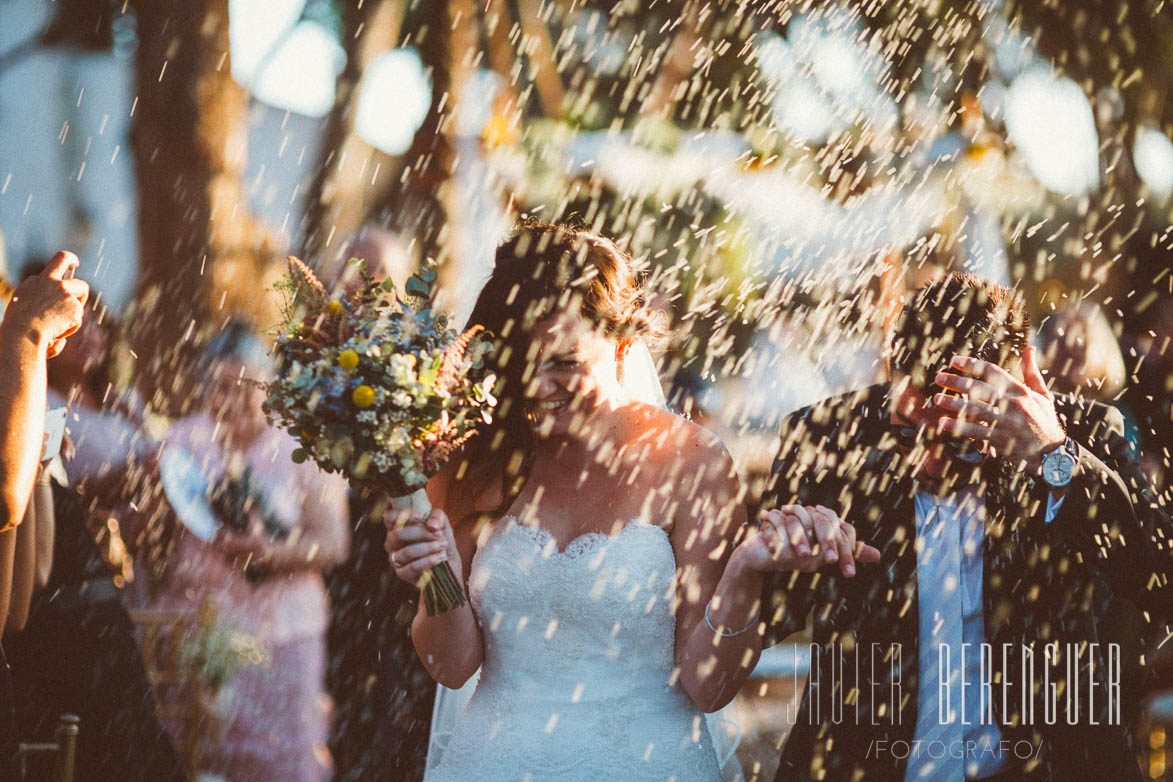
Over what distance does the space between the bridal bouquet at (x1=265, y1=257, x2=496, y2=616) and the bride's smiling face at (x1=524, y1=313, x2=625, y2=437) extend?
0.63ft

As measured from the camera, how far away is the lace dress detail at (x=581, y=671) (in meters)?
2.50

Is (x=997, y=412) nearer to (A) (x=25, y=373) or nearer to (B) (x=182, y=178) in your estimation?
(A) (x=25, y=373)

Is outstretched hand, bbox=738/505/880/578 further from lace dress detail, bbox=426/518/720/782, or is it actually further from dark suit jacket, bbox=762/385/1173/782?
lace dress detail, bbox=426/518/720/782

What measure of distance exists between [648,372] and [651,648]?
92cm

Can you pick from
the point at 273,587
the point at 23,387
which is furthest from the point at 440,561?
the point at 273,587

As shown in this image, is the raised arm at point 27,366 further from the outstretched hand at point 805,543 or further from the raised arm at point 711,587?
the outstretched hand at point 805,543

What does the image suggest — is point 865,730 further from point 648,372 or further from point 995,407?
point 648,372

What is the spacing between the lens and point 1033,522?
230 centimetres

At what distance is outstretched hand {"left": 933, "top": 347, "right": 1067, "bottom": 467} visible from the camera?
2.10 m

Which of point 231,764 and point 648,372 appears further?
point 231,764

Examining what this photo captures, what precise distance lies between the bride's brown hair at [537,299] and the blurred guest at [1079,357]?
2.05 m

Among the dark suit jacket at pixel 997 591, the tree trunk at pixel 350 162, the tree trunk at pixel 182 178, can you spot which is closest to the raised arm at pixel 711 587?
the dark suit jacket at pixel 997 591

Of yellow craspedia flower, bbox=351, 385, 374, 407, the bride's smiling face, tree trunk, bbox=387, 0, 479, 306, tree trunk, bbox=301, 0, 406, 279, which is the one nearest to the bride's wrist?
the bride's smiling face

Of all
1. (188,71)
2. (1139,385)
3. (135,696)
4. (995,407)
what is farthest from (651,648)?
(188,71)
